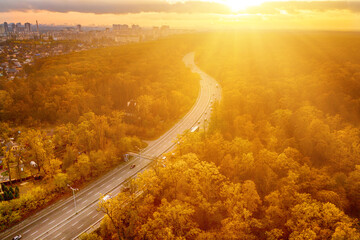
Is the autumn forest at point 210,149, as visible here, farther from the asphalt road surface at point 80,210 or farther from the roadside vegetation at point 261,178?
the asphalt road surface at point 80,210

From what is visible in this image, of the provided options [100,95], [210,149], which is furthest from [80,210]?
[100,95]

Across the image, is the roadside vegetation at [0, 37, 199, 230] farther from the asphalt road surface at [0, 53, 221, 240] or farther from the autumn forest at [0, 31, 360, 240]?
the asphalt road surface at [0, 53, 221, 240]

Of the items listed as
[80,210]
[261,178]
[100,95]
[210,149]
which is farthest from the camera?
[100,95]

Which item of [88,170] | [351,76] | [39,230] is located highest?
[351,76]

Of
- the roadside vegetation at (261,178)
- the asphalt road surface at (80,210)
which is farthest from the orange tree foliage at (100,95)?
the roadside vegetation at (261,178)

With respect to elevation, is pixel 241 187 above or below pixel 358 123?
below

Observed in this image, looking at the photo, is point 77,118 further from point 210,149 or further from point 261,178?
point 261,178

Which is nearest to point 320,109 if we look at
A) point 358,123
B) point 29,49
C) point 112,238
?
point 358,123

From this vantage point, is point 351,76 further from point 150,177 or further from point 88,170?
point 88,170
